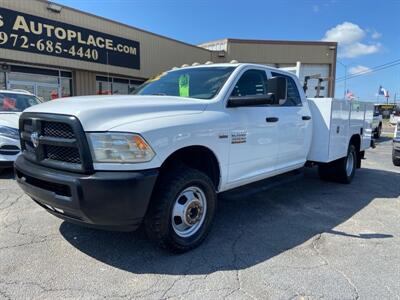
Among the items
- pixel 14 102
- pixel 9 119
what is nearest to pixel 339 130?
pixel 9 119

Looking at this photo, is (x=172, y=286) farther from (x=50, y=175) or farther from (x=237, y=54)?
(x=237, y=54)

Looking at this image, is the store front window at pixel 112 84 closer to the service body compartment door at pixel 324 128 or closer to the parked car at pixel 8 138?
the parked car at pixel 8 138

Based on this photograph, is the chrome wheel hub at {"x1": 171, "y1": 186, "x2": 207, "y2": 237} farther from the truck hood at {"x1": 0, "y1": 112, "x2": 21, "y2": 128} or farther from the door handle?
the truck hood at {"x1": 0, "y1": 112, "x2": 21, "y2": 128}

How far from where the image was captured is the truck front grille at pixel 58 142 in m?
2.86

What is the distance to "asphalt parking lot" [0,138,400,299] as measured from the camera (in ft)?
9.29

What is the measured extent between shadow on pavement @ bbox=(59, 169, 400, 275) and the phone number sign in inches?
455

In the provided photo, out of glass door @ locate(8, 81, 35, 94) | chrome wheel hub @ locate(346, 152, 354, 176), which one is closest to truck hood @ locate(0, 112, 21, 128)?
chrome wheel hub @ locate(346, 152, 354, 176)

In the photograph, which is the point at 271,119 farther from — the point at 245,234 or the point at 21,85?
the point at 21,85

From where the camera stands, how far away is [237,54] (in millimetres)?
24109

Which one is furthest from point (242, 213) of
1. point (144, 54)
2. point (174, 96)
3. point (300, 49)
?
point (300, 49)

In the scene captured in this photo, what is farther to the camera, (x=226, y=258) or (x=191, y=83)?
(x=191, y=83)

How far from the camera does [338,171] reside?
6688mm

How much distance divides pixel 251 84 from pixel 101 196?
248 centimetres

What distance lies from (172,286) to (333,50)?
26.3m
